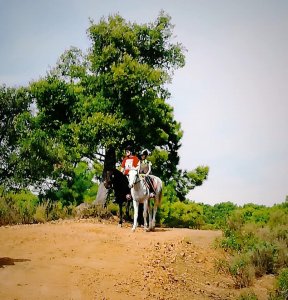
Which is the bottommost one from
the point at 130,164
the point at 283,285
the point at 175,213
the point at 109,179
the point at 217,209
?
the point at 283,285

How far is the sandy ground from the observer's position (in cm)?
846

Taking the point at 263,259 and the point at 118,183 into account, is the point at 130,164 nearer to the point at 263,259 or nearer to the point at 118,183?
the point at 118,183

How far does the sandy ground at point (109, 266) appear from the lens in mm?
8461

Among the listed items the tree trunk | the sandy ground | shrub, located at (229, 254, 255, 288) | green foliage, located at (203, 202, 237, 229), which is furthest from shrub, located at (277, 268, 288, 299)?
green foliage, located at (203, 202, 237, 229)

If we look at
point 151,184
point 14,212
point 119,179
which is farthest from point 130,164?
point 14,212

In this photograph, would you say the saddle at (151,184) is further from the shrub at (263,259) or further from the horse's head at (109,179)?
the shrub at (263,259)

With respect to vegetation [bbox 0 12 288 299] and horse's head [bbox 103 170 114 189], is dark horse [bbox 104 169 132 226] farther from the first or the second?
vegetation [bbox 0 12 288 299]

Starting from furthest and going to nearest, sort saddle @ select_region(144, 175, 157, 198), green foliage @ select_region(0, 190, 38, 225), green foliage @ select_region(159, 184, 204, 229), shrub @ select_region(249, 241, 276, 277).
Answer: green foliage @ select_region(159, 184, 204, 229) < green foliage @ select_region(0, 190, 38, 225) < saddle @ select_region(144, 175, 157, 198) < shrub @ select_region(249, 241, 276, 277)

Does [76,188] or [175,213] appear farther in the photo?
[175,213]

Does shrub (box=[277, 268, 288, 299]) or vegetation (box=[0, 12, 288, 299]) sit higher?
vegetation (box=[0, 12, 288, 299])

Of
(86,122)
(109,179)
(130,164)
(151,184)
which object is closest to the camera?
(130,164)

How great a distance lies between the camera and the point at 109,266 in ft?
33.7

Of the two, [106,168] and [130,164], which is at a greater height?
[106,168]

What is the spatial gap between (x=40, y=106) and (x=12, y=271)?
587 inches
